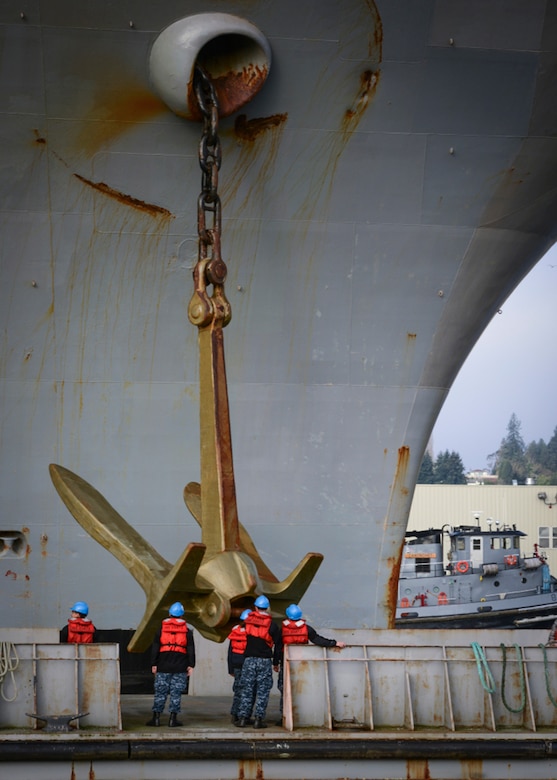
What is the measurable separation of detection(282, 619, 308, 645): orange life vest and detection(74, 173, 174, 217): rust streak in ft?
12.3

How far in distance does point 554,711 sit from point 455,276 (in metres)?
4.04

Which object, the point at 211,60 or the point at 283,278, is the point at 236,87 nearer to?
the point at 211,60

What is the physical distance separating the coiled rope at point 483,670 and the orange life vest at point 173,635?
2.14 m

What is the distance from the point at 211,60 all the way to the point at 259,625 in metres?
4.57

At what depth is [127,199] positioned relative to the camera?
34.0 feet

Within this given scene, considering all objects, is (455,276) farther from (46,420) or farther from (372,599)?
(46,420)

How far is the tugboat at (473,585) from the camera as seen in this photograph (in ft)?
81.5

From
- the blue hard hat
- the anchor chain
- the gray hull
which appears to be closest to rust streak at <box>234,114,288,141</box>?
the gray hull

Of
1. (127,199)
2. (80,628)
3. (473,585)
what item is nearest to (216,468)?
(80,628)

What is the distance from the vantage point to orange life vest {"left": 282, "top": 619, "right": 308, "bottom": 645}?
8938 mm

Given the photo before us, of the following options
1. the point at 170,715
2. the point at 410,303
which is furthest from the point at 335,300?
the point at 170,715

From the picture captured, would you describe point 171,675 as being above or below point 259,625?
below

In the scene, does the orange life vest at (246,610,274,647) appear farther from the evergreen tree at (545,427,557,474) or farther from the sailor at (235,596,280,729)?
the evergreen tree at (545,427,557,474)

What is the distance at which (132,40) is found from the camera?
31.4 ft
